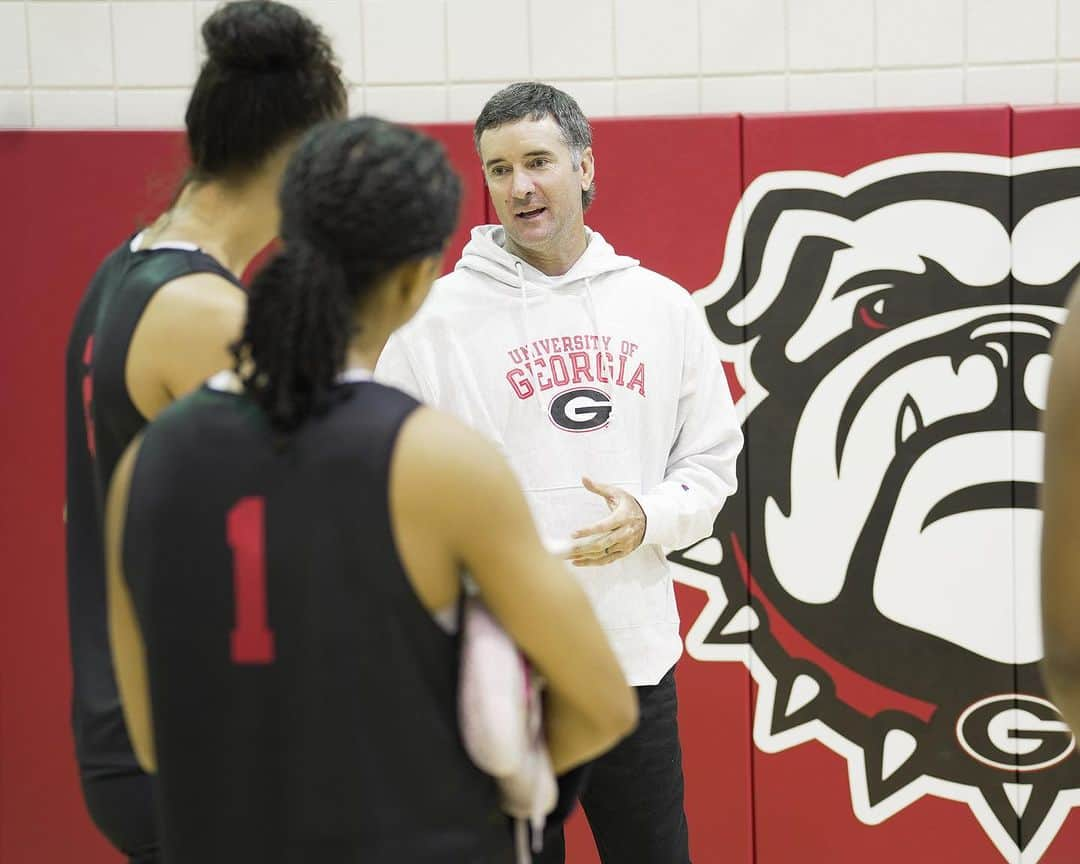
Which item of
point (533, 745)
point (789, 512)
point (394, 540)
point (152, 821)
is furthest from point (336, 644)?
point (789, 512)

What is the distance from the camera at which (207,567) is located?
1171 millimetres

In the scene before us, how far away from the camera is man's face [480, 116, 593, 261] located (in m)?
2.38

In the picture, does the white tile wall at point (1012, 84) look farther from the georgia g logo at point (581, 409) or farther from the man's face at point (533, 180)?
the georgia g logo at point (581, 409)

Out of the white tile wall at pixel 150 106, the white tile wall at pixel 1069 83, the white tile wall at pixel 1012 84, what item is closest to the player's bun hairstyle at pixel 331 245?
the white tile wall at pixel 150 106

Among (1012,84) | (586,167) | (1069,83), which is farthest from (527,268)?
(1069,83)

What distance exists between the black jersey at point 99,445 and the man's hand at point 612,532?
85 centimetres

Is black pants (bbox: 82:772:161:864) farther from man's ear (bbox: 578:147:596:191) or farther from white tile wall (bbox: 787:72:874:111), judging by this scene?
white tile wall (bbox: 787:72:874:111)

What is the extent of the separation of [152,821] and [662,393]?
4.01 feet

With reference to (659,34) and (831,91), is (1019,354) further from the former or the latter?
(659,34)

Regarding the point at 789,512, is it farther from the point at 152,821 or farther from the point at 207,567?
the point at 207,567

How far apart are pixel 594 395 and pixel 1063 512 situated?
1.29 metres

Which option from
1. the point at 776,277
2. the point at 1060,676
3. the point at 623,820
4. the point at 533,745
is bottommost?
the point at 623,820

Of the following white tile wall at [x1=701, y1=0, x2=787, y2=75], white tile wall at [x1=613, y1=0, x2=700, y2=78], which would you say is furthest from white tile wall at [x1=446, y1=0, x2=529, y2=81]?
white tile wall at [x1=701, y1=0, x2=787, y2=75]

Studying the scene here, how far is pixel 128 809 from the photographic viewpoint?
1537 millimetres
